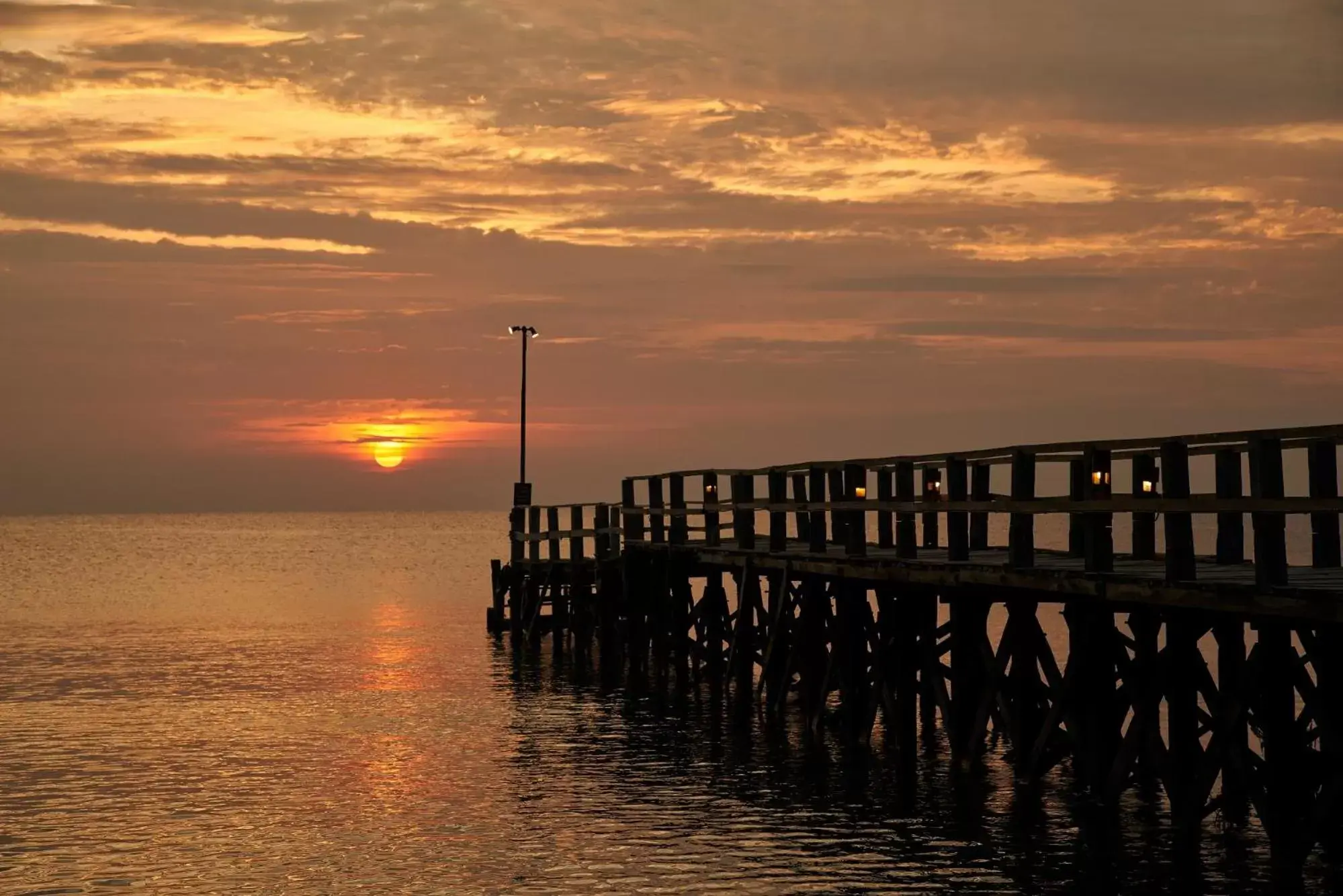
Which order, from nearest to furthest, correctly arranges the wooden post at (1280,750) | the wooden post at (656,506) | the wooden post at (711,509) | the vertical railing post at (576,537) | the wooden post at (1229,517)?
1. the wooden post at (1280,750)
2. the wooden post at (1229,517)
3. the wooden post at (711,509)
4. the wooden post at (656,506)
5. the vertical railing post at (576,537)

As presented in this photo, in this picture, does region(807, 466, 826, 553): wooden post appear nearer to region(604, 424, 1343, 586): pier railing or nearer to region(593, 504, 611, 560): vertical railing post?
region(604, 424, 1343, 586): pier railing

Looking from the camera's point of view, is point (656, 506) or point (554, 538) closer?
point (656, 506)

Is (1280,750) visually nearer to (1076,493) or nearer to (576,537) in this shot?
(1076,493)

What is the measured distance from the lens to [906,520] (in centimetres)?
2153

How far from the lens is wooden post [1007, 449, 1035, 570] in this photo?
1809cm

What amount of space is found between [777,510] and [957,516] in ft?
20.5

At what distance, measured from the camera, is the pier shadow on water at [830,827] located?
50.5 feet

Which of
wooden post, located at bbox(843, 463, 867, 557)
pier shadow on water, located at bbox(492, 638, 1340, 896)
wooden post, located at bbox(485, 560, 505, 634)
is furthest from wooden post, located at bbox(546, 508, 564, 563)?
wooden post, located at bbox(843, 463, 867, 557)

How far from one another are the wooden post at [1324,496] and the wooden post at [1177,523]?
2007 millimetres

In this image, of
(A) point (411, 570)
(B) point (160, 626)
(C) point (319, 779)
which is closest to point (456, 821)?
(C) point (319, 779)

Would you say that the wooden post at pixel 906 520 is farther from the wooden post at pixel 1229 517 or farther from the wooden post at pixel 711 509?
the wooden post at pixel 711 509


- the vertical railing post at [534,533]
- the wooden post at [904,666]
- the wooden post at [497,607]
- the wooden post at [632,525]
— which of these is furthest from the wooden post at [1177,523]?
the wooden post at [497,607]

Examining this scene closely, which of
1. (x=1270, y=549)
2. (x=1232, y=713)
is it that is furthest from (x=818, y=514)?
(x=1270, y=549)

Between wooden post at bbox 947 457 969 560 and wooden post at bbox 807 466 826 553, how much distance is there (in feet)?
11.1
